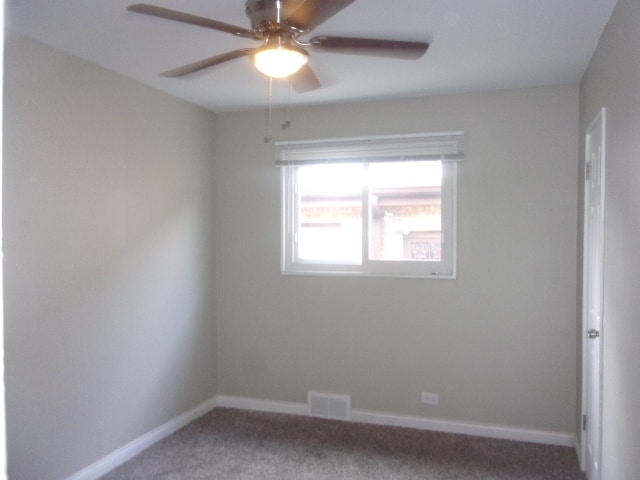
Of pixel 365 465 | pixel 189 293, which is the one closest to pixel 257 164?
pixel 189 293

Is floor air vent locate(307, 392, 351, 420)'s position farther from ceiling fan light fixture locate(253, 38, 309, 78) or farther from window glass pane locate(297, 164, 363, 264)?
ceiling fan light fixture locate(253, 38, 309, 78)

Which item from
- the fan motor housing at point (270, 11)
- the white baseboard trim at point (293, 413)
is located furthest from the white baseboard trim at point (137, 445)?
the fan motor housing at point (270, 11)

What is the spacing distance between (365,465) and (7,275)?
2.22 metres

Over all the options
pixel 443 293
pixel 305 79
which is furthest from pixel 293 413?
pixel 305 79

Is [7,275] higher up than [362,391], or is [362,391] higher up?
[7,275]

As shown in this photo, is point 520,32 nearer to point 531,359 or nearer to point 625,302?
point 625,302

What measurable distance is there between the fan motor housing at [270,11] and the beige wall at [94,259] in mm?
1360

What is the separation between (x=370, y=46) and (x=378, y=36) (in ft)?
1.95

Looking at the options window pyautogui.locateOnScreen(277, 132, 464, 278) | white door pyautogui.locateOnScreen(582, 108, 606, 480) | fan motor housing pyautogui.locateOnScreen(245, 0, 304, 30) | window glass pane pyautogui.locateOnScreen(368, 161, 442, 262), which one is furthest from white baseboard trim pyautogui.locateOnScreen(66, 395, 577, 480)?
fan motor housing pyautogui.locateOnScreen(245, 0, 304, 30)

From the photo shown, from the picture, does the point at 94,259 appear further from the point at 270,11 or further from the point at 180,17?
the point at 270,11

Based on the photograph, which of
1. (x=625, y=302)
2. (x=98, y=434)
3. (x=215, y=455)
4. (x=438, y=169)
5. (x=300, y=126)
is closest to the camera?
(x=625, y=302)

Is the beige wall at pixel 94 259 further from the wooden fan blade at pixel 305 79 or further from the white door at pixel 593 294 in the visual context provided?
the white door at pixel 593 294

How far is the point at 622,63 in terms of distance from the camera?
2033 mm

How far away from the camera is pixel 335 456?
127 inches
